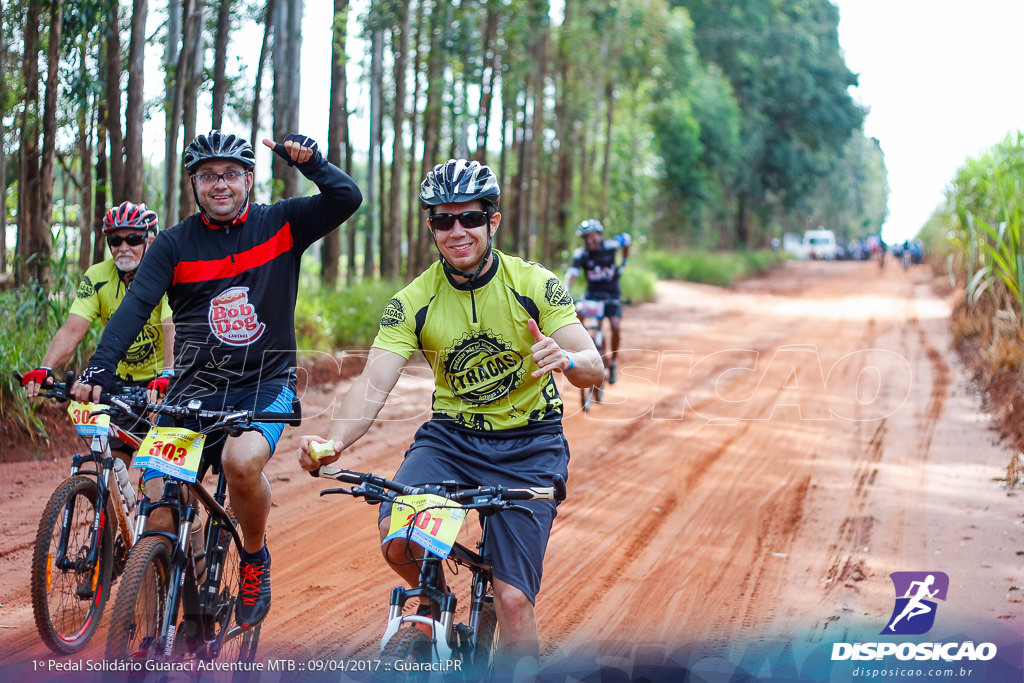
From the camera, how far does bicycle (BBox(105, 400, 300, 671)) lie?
370cm

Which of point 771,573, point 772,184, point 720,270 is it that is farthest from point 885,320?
point 772,184

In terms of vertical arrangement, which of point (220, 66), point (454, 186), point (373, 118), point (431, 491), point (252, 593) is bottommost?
point (252, 593)

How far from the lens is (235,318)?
4.53 meters

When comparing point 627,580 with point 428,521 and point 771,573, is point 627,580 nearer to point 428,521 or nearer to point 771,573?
point 771,573

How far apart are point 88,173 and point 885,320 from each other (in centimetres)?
1786

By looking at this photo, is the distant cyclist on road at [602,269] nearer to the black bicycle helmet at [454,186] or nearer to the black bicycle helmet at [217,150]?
the black bicycle helmet at [217,150]

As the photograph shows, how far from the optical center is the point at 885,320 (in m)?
23.4

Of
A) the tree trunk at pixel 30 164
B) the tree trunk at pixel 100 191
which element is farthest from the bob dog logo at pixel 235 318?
the tree trunk at pixel 100 191

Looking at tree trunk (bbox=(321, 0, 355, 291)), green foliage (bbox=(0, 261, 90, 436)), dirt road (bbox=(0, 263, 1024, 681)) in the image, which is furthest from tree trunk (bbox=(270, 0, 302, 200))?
green foliage (bbox=(0, 261, 90, 436))

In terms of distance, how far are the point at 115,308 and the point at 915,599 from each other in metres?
5.05

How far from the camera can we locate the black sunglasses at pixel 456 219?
3.72m

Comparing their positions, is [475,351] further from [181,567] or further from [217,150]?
[217,150]

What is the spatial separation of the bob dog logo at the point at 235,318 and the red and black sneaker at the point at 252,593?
109 centimetres

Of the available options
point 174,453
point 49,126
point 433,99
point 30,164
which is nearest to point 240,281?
point 174,453
